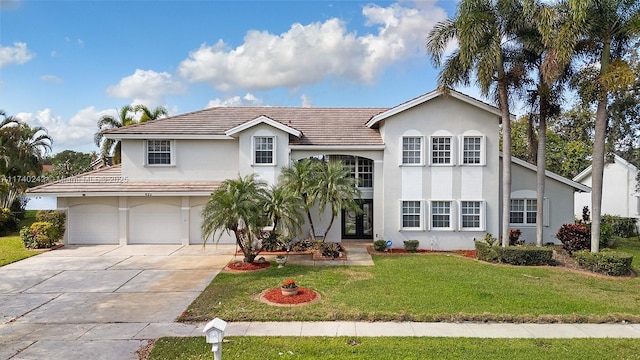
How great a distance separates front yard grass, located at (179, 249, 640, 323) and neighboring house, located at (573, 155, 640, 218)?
17209mm

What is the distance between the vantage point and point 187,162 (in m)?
21.5

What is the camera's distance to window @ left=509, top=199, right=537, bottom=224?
2067 centimetres

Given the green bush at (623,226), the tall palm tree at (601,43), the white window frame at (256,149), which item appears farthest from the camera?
the green bush at (623,226)

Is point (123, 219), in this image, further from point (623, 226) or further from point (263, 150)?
point (623, 226)

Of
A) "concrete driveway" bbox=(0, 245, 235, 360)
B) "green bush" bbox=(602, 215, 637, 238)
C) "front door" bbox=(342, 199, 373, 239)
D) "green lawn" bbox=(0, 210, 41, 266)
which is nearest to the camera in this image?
"concrete driveway" bbox=(0, 245, 235, 360)

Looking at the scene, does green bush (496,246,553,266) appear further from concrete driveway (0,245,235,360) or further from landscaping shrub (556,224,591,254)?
concrete driveway (0,245,235,360)

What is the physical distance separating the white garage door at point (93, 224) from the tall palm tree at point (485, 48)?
62.9ft

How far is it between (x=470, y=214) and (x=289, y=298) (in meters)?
12.2

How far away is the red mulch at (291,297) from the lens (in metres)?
11.3

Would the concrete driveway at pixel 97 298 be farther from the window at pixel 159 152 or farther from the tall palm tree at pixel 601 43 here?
the tall palm tree at pixel 601 43

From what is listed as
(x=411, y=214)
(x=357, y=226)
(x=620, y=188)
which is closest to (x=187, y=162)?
(x=357, y=226)

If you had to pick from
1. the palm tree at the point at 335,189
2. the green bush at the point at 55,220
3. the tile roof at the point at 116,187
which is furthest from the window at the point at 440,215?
the green bush at the point at 55,220

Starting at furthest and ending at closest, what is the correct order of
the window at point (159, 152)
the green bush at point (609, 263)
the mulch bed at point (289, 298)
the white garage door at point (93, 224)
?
the window at point (159, 152) → the white garage door at point (93, 224) → the green bush at point (609, 263) → the mulch bed at point (289, 298)

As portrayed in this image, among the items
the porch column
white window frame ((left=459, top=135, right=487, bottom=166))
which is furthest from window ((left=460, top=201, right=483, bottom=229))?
the porch column
